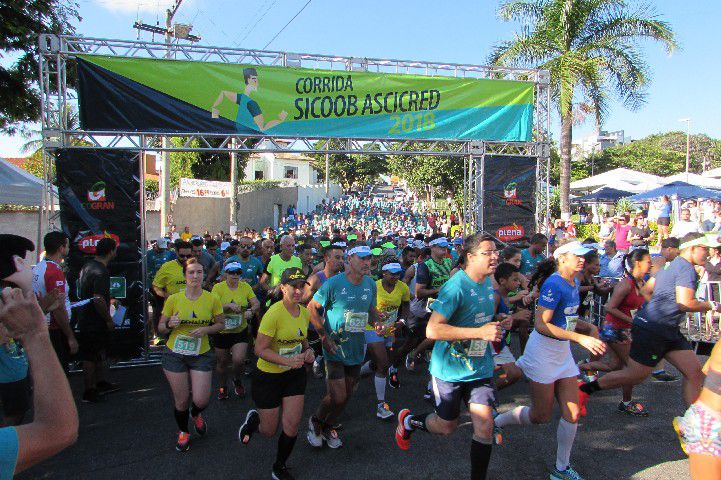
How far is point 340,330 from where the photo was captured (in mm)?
4914

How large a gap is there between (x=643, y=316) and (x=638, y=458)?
1267 millimetres

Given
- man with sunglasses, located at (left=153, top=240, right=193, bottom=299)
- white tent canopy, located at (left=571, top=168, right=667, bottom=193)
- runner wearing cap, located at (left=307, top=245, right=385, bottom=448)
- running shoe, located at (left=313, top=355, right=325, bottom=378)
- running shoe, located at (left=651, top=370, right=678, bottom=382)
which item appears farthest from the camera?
white tent canopy, located at (left=571, top=168, right=667, bottom=193)

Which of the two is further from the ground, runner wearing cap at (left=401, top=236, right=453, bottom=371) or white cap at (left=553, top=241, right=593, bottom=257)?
white cap at (left=553, top=241, right=593, bottom=257)

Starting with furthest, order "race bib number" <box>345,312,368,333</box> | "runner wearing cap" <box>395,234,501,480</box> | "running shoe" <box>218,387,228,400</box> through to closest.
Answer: "running shoe" <box>218,387,228,400</box>
"race bib number" <box>345,312,368,333</box>
"runner wearing cap" <box>395,234,501,480</box>

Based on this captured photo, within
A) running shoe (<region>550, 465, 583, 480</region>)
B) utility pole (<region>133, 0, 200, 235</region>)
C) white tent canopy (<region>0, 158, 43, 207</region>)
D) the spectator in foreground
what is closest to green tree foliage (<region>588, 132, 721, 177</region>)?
utility pole (<region>133, 0, 200, 235</region>)

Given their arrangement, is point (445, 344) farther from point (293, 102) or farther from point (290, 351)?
point (293, 102)

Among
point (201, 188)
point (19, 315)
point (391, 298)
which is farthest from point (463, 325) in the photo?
point (201, 188)

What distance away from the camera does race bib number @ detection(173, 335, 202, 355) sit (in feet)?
16.0

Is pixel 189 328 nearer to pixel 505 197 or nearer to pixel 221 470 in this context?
pixel 221 470

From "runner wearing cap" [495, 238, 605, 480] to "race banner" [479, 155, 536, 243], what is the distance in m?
5.75

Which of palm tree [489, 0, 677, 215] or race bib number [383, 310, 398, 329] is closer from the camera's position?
race bib number [383, 310, 398, 329]

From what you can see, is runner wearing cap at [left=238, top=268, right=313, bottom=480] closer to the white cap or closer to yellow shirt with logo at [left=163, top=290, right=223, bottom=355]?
yellow shirt with logo at [left=163, top=290, right=223, bottom=355]

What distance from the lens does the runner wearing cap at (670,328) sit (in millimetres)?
4660

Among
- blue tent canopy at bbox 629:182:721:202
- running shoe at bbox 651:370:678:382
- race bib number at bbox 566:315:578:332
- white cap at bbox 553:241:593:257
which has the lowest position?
running shoe at bbox 651:370:678:382
